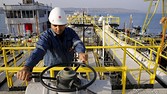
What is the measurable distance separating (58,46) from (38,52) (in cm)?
47

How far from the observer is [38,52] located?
7.91 feet

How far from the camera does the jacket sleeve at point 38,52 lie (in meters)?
2.24

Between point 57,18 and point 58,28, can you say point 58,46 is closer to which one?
point 58,28

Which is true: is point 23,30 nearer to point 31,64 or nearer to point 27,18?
point 27,18

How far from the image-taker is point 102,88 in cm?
227

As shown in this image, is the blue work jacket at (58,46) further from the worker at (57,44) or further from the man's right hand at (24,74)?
the man's right hand at (24,74)

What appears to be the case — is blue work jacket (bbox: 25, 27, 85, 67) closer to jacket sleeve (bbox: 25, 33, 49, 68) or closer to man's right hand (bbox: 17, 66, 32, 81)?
jacket sleeve (bbox: 25, 33, 49, 68)

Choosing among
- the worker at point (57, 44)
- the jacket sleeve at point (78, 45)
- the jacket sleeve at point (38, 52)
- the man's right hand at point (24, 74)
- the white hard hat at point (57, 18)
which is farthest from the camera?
the jacket sleeve at point (78, 45)

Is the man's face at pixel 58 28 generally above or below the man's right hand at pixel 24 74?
above

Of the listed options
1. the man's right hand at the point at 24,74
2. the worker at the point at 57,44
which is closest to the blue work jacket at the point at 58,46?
the worker at the point at 57,44

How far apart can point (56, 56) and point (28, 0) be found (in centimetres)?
2908

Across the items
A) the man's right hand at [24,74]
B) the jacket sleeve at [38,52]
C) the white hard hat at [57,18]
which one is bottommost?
the man's right hand at [24,74]

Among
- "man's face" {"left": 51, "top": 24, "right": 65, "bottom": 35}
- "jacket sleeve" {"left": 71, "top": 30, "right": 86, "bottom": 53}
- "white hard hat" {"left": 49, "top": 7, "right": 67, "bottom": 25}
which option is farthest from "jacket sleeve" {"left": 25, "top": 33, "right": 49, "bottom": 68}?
"jacket sleeve" {"left": 71, "top": 30, "right": 86, "bottom": 53}

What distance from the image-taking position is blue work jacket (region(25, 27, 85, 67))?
258 centimetres
